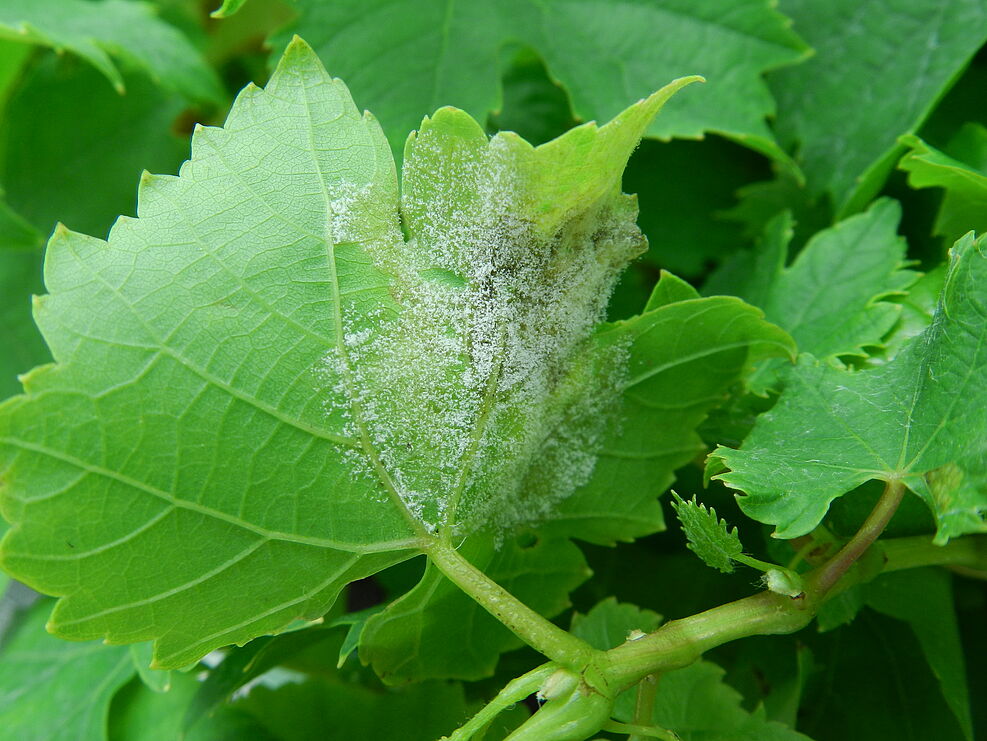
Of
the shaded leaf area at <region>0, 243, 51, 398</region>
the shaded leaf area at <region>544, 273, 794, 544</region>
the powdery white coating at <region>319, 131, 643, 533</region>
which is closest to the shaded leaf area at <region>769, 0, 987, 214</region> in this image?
the shaded leaf area at <region>544, 273, 794, 544</region>

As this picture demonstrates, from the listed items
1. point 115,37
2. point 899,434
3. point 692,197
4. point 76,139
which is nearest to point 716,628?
point 899,434

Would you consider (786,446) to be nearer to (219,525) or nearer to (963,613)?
(219,525)

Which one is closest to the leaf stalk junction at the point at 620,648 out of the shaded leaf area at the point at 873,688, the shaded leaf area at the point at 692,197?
the shaded leaf area at the point at 873,688

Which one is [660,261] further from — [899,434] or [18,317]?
[18,317]

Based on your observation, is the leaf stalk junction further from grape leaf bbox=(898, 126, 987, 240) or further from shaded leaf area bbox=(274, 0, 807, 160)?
shaded leaf area bbox=(274, 0, 807, 160)

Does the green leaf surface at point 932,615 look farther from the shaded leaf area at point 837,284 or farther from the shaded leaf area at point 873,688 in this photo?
the shaded leaf area at point 837,284

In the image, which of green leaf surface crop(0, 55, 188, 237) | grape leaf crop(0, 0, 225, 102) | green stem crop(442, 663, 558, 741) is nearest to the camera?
green stem crop(442, 663, 558, 741)
